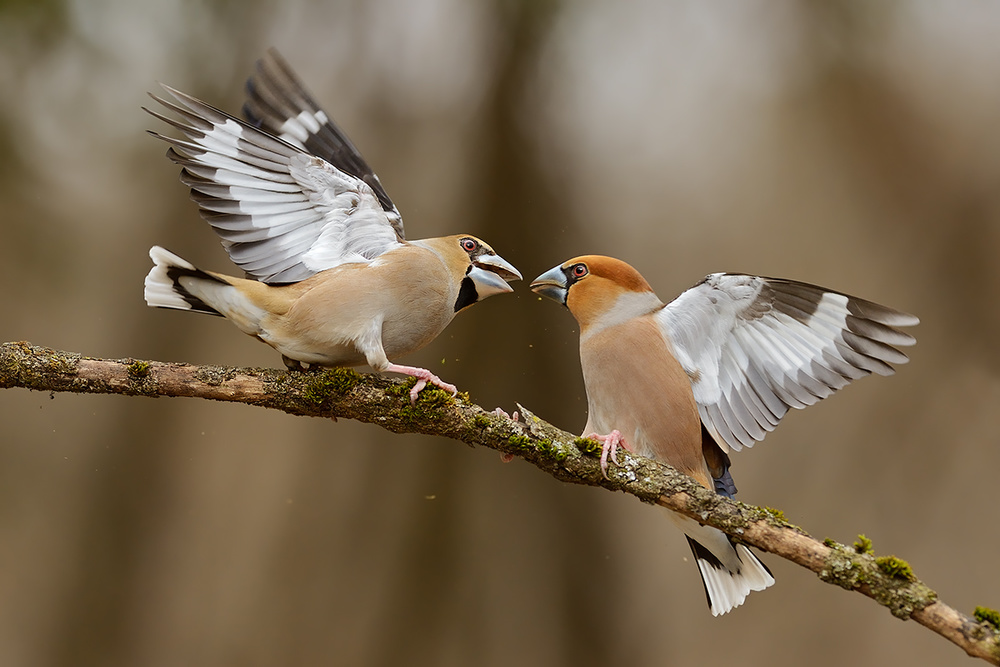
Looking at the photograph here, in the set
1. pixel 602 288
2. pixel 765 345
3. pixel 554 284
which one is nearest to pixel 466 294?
pixel 554 284

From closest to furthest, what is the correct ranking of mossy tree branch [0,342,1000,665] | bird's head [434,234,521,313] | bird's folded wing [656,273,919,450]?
mossy tree branch [0,342,1000,665]
bird's folded wing [656,273,919,450]
bird's head [434,234,521,313]

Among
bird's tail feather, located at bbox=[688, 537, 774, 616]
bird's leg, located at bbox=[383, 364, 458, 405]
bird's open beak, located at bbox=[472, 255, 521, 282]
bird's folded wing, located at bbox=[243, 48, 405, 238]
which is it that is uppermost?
bird's folded wing, located at bbox=[243, 48, 405, 238]

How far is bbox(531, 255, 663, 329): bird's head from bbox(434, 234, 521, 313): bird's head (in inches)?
9.5

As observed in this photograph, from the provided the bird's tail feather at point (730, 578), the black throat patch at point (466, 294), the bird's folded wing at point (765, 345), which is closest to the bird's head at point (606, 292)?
the bird's folded wing at point (765, 345)

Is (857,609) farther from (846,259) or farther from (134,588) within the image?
(134,588)

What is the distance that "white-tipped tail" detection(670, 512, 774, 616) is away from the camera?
2.48 metres

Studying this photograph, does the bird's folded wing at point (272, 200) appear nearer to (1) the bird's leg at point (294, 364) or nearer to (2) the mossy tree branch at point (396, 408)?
(1) the bird's leg at point (294, 364)

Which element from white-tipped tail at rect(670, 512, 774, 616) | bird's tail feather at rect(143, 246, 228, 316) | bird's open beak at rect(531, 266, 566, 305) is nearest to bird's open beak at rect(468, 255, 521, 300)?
bird's open beak at rect(531, 266, 566, 305)

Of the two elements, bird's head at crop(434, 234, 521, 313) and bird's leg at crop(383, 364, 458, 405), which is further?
bird's head at crop(434, 234, 521, 313)

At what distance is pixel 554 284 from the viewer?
2693 mm

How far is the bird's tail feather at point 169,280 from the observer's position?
2188 millimetres

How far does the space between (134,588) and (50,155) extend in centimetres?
281

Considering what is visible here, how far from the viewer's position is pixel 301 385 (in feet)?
7.14

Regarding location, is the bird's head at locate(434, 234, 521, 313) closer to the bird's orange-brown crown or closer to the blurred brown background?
the bird's orange-brown crown
